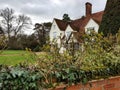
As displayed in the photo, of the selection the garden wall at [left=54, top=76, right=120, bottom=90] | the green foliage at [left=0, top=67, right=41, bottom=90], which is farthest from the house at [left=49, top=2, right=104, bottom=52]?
the green foliage at [left=0, top=67, right=41, bottom=90]

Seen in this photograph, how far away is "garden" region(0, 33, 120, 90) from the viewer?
2.45 metres

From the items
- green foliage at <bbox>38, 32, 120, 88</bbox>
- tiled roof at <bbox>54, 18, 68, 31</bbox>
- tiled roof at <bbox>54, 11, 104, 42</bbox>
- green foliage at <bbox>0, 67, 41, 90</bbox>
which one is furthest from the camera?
tiled roof at <bbox>54, 18, 68, 31</bbox>

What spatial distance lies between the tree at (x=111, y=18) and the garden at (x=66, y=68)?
33.5ft

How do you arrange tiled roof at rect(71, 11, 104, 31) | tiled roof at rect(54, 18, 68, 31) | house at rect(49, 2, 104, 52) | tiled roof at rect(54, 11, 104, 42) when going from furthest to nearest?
tiled roof at rect(54, 18, 68, 31)
tiled roof at rect(54, 11, 104, 42)
tiled roof at rect(71, 11, 104, 31)
house at rect(49, 2, 104, 52)

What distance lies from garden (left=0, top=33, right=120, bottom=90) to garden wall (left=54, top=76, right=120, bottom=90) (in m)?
0.04

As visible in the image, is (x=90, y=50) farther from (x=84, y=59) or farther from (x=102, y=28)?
(x=102, y=28)

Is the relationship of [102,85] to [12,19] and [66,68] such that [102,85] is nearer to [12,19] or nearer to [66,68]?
[66,68]

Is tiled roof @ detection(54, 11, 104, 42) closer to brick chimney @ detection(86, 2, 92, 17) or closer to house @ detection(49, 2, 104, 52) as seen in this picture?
house @ detection(49, 2, 104, 52)

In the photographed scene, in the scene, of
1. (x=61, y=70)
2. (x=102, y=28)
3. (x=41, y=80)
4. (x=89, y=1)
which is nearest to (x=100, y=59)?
(x=61, y=70)

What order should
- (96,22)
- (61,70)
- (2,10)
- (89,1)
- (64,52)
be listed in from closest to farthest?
1. (61,70)
2. (64,52)
3. (96,22)
4. (89,1)
5. (2,10)

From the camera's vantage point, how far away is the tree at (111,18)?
46.1ft

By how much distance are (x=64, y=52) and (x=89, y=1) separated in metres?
26.2

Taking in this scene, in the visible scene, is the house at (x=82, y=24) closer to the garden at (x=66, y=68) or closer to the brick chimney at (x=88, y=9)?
the brick chimney at (x=88, y=9)

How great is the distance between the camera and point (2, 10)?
43875 millimetres
